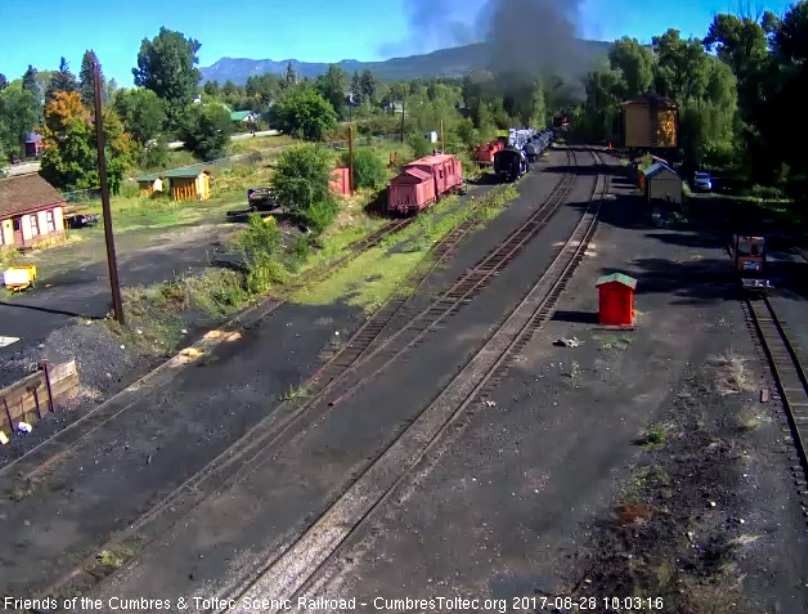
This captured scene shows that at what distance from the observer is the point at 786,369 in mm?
15906

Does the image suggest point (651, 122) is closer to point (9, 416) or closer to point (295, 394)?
point (295, 394)

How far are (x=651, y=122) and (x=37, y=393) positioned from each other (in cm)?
5462

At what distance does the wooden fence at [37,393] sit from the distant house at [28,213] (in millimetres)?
15227

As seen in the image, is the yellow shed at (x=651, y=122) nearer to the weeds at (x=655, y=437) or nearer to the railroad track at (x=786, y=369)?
the railroad track at (x=786, y=369)

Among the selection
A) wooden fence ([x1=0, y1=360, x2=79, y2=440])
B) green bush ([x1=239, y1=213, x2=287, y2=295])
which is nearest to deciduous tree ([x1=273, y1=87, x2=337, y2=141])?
green bush ([x1=239, y1=213, x2=287, y2=295])

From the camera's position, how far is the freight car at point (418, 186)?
3422 centimetres

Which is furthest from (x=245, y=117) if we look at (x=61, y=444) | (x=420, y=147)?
(x=61, y=444)

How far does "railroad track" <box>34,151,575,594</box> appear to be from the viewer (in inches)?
417

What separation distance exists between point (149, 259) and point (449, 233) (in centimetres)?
1114

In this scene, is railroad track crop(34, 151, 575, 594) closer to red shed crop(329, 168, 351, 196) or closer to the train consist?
the train consist

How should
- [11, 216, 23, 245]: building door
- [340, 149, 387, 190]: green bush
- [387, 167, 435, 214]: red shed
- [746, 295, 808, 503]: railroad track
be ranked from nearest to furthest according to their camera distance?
[746, 295, 808, 503]: railroad track → [11, 216, 23, 245]: building door → [387, 167, 435, 214]: red shed → [340, 149, 387, 190]: green bush

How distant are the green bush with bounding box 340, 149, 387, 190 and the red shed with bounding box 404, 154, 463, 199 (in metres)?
1.98

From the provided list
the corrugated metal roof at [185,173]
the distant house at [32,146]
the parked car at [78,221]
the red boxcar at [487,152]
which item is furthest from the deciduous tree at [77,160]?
the distant house at [32,146]

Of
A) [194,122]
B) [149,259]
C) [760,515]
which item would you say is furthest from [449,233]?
[194,122]
